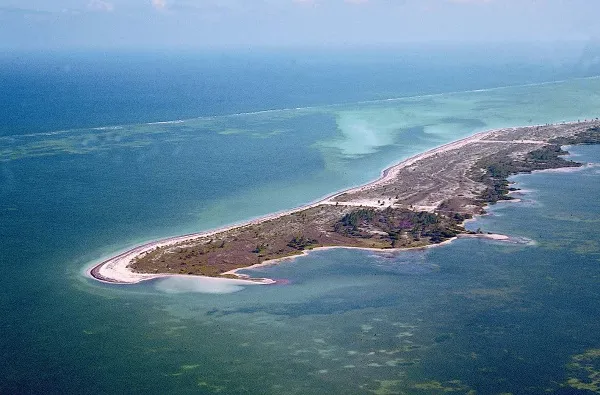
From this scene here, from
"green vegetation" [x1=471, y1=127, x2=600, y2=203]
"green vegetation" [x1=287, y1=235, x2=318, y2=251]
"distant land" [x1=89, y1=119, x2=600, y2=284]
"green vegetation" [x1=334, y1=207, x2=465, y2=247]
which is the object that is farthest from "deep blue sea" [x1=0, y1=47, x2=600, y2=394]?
"green vegetation" [x1=471, y1=127, x2=600, y2=203]

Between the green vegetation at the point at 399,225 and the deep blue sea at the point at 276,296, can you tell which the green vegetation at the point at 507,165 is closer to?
the deep blue sea at the point at 276,296

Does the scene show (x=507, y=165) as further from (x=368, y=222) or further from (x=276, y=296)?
(x=276, y=296)

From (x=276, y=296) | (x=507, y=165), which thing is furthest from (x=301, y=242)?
(x=507, y=165)

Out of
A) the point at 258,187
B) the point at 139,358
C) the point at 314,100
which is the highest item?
the point at 314,100

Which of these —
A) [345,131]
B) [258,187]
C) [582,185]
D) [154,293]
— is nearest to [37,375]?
[154,293]

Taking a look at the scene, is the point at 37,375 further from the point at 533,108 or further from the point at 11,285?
the point at 533,108

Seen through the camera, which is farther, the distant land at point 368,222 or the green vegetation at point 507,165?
the green vegetation at point 507,165

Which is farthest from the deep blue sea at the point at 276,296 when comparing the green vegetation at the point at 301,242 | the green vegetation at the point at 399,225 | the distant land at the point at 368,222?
the green vegetation at the point at 399,225

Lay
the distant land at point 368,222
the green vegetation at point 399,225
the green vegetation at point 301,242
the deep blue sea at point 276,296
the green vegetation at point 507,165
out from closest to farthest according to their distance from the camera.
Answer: the deep blue sea at point 276,296 < the distant land at point 368,222 < the green vegetation at point 301,242 < the green vegetation at point 399,225 < the green vegetation at point 507,165
